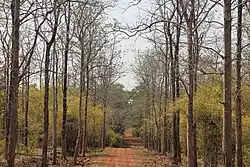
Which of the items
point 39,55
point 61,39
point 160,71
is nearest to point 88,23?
point 61,39

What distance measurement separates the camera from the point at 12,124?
10.4 metres

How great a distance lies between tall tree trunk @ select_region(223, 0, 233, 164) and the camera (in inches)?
298

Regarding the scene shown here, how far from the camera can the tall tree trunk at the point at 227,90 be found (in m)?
7.57

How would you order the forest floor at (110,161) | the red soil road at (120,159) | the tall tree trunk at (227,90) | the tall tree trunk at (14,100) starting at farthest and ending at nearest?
the red soil road at (120,159), the forest floor at (110,161), the tall tree trunk at (14,100), the tall tree trunk at (227,90)

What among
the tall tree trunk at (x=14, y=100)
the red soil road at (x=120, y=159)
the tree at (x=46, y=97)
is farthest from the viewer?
the red soil road at (x=120, y=159)

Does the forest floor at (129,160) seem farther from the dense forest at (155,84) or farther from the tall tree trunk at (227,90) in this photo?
the tall tree trunk at (227,90)

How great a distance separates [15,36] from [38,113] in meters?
24.1

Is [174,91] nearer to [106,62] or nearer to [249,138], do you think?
[249,138]

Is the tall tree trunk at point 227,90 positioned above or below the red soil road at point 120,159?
above

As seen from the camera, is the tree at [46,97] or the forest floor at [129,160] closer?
the tree at [46,97]

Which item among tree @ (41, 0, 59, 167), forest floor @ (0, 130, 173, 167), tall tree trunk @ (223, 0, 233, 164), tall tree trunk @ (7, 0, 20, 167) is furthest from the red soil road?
tall tree trunk @ (223, 0, 233, 164)

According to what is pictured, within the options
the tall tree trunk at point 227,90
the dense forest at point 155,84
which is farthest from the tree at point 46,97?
the tall tree trunk at point 227,90

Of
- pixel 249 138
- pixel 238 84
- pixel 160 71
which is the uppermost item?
pixel 160 71

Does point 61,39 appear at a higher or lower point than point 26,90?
higher
